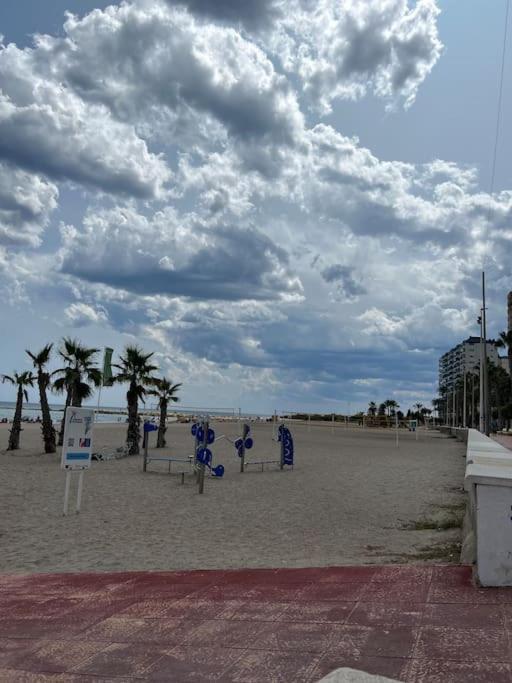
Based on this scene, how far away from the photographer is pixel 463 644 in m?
3.46

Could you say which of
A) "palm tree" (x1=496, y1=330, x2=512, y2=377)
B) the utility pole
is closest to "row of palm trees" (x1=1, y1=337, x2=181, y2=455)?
the utility pole

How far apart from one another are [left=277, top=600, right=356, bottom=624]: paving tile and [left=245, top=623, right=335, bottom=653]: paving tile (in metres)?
0.11

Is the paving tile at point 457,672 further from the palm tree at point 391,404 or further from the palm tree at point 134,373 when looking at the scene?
the palm tree at point 391,404

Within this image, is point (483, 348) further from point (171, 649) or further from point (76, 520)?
point (171, 649)

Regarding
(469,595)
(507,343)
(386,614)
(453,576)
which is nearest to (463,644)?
(386,614)

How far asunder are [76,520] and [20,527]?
3.29 ft

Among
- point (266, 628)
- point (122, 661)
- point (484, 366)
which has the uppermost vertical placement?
point (484, 366)

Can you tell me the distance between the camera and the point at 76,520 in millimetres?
10625

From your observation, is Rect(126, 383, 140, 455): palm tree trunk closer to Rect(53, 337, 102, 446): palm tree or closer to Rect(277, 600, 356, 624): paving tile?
Rect(53, 337, 102, 446): palm tree

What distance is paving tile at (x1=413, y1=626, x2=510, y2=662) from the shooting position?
3.29 metres

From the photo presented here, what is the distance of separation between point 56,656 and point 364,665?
204 centimetres

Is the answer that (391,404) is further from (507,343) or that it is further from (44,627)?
(44,627)

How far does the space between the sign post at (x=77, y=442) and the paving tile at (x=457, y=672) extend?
9.01 meters

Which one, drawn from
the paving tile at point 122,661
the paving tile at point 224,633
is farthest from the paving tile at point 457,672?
the paving tile at point 122,661
